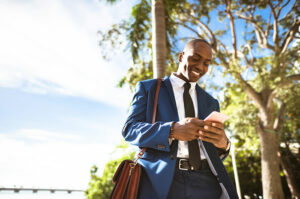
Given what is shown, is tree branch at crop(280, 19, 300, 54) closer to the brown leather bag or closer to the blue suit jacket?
the blue suit jacket

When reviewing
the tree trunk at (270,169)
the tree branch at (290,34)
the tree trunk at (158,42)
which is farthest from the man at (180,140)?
the tree branch at (290,34)

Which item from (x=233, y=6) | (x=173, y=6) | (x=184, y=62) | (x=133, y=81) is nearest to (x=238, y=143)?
(x=233, y=6)

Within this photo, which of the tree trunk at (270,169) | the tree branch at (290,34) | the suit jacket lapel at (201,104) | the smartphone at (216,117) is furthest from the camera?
the tree branch at (290,34)

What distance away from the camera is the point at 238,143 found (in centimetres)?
1892

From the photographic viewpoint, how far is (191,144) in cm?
187

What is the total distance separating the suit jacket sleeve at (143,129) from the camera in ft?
5.57

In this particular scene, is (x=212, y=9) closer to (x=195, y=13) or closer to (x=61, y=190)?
(x=195, y=13)

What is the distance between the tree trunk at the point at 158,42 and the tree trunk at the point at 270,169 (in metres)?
8.66

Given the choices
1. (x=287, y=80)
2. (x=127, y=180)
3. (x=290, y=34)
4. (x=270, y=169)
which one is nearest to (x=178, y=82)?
(x=127, y=180)

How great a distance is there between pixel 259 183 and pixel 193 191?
802 inches

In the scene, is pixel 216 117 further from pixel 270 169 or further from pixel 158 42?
pixel 270 169

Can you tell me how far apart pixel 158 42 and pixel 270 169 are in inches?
350

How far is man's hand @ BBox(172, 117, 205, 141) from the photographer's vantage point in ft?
5.41

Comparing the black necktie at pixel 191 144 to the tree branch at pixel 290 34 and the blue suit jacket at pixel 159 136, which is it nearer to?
the blue suit jacket at pixel 159 136
